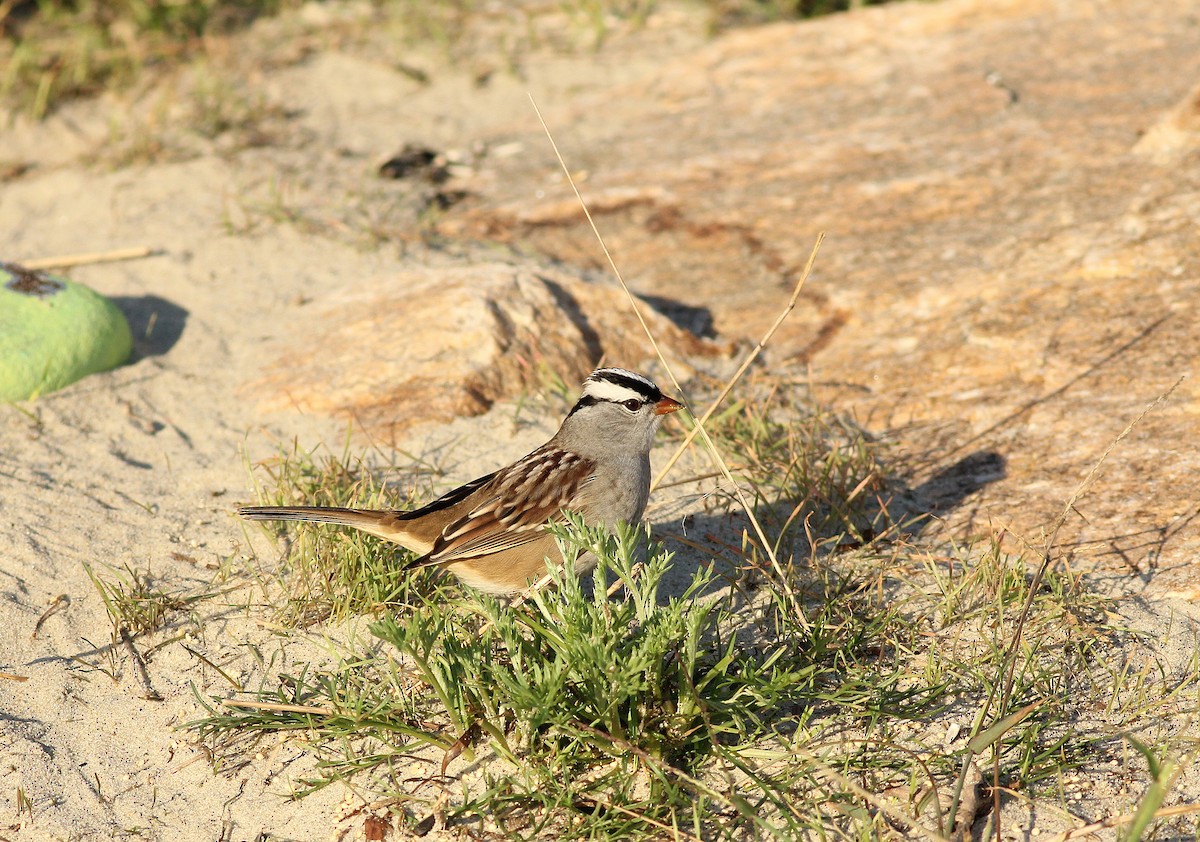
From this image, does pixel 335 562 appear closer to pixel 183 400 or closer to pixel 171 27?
pixel 183 400

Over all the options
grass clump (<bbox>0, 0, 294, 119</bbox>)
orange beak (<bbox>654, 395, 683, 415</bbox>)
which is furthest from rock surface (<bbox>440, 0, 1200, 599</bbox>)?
grass clump (<bbox>0, 0, 294, 119</bbox>)

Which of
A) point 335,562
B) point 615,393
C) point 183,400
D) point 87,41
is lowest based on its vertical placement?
point 183,400

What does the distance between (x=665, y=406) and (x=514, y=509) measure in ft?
2.45

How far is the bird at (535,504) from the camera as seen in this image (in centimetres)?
420

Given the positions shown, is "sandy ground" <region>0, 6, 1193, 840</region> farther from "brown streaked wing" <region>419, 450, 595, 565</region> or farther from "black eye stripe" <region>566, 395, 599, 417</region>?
"black eye stripe" <region>566, 395, 599, 417</region>

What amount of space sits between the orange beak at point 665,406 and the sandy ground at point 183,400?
0.99 meters

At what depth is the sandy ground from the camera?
367 cm

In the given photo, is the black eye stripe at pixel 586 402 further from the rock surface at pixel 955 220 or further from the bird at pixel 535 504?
the rock surface at pixel 955 220

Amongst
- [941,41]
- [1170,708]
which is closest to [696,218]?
[941,41]

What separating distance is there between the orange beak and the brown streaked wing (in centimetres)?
37

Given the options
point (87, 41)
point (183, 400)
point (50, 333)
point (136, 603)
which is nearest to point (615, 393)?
point (136, 603)

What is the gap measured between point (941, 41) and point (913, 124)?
1.27m

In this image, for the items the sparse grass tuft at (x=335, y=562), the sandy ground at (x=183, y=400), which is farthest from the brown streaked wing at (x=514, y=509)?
the sandy ground at (x=183, y=400)

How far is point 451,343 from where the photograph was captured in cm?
570
